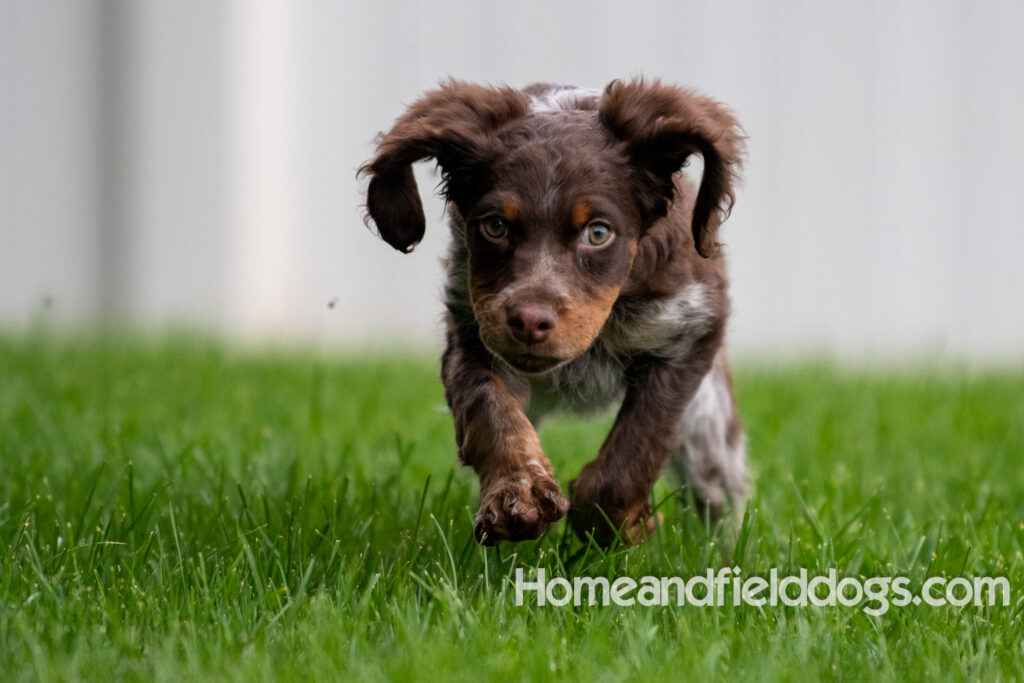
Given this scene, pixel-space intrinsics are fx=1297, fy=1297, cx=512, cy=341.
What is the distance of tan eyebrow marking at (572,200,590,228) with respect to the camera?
2.85m

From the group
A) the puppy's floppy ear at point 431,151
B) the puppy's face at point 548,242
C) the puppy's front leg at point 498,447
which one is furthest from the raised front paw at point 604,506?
the puppy's floppy ear at point 431,151

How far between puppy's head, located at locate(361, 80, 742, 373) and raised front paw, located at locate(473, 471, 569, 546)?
0.85 feet

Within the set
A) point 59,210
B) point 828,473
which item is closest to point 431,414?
point 828,473

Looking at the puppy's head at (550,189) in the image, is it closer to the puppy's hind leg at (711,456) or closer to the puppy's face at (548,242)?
the puppy's face at (548,242)

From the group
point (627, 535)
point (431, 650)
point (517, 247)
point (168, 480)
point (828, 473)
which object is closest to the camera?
point (431, 650)

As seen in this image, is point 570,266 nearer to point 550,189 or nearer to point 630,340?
point 550,189

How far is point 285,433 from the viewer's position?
4910 mm

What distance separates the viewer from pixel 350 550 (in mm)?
3125

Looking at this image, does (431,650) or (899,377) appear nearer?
(431,650)

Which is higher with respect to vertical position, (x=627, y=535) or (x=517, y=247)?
(x=517, y=247)

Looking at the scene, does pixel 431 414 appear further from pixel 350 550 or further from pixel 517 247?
pixel 517 247

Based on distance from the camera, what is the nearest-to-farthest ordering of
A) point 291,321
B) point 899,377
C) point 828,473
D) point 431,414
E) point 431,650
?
1. point 431,650
2. point 828,473
3. point 431,414
4. point 899,377
5. point 291,321

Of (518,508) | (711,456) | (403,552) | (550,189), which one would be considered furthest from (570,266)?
(711,456)

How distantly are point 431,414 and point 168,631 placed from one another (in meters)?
3.13
